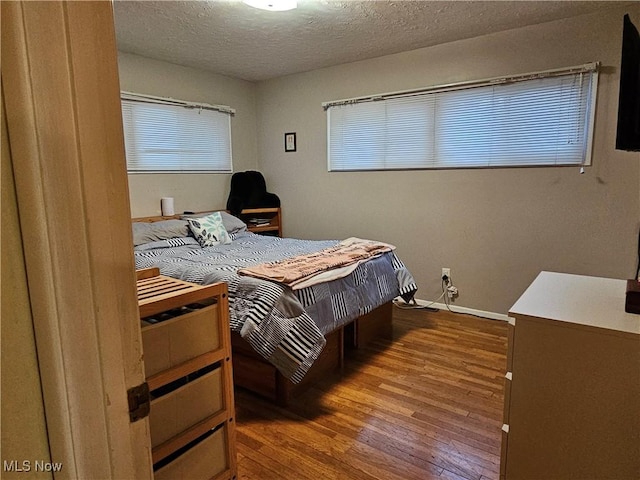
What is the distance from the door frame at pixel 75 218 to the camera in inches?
18.0

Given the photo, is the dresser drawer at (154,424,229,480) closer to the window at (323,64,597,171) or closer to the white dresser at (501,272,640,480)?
the white dresser at (501,272,640,480)

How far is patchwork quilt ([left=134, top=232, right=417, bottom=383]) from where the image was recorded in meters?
1.98

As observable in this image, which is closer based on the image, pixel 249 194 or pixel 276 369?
pixel 276 369

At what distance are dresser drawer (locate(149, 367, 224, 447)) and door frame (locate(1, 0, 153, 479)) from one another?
55 cm

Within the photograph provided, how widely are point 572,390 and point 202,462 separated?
3.90 ft

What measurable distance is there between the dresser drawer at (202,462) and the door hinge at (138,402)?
24.6 inches

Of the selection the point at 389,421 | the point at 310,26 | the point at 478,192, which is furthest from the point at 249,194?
the point at 389,421

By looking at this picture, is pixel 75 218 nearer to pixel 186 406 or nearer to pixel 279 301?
pixel 186 406

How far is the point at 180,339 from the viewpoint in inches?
44.2

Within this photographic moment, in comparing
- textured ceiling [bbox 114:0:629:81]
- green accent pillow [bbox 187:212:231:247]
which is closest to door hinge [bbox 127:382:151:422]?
textured ceiling [bbox 114:0:629:81]

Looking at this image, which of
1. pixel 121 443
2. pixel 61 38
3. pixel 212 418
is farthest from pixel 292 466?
pixel 61 38

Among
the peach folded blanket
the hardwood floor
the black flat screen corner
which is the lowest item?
the hardwood floor

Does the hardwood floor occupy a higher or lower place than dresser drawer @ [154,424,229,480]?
lower

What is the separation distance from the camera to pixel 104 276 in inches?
20.9
